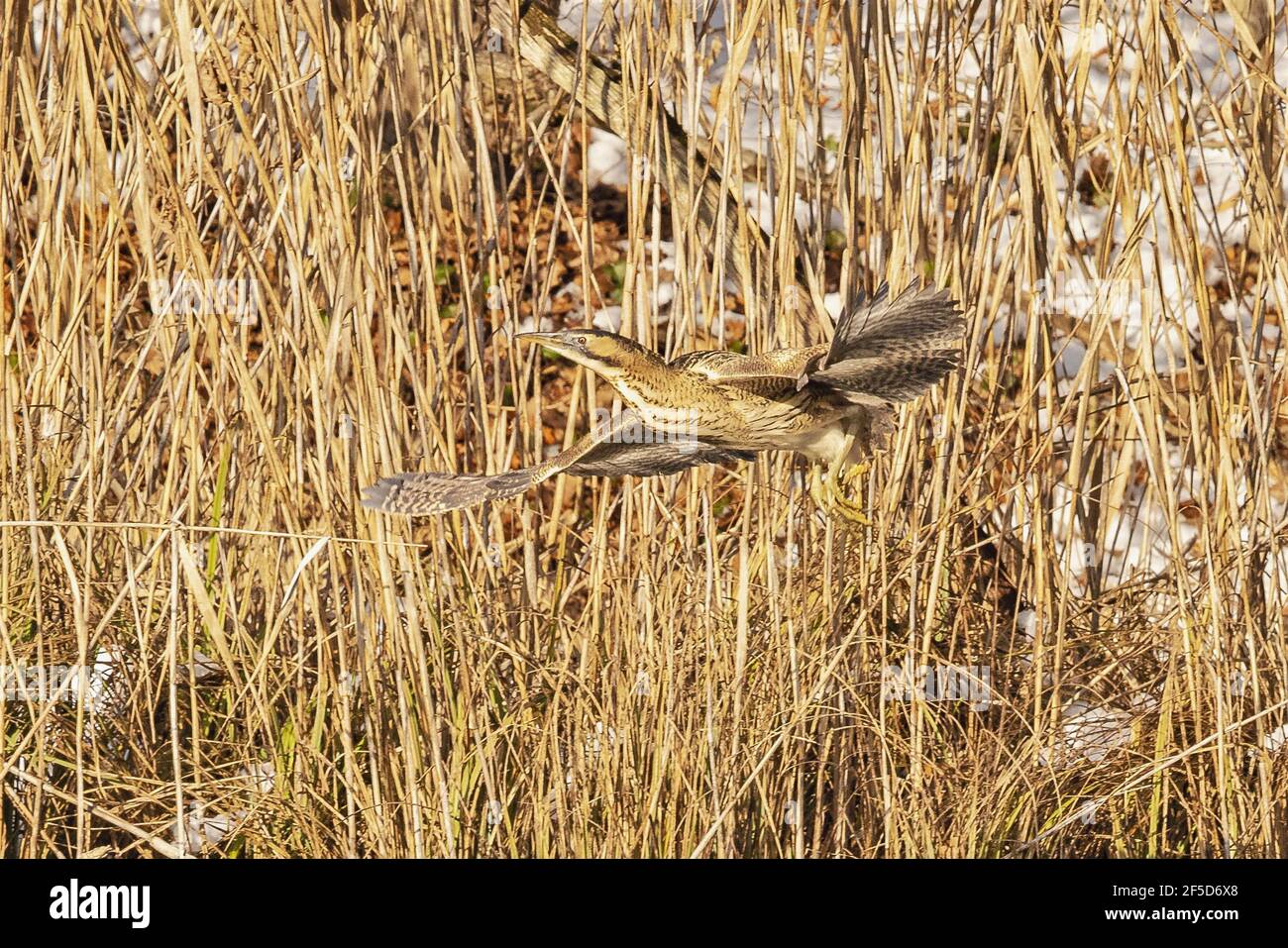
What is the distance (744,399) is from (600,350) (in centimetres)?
14

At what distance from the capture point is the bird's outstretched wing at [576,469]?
1.26 metres

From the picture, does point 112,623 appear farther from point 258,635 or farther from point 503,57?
point 503,57

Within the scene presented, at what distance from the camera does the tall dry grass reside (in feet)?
5.35
